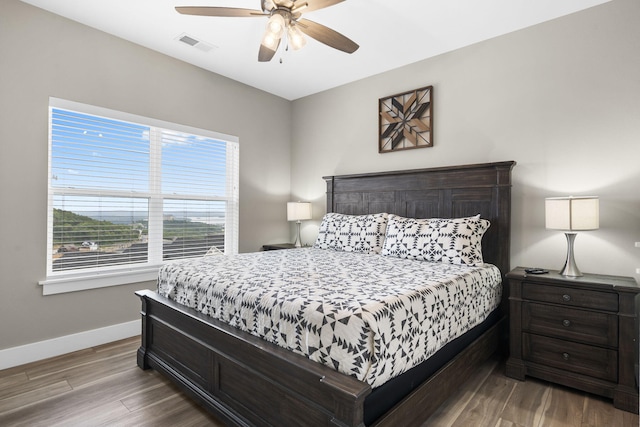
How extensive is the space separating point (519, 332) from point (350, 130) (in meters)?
2.81

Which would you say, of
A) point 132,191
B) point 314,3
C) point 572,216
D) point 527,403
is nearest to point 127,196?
point 132,191

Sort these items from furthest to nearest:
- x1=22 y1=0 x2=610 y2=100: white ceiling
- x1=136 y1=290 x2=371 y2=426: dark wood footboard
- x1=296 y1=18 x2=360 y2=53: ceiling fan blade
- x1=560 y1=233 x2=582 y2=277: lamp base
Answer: x1=22 y1=0 x2=610 y2=100: white ceiling, x1=560 y1=233 x2=582 y2=277: lamp base, x1=296 y1=18 x2=360 y2=53: ceiling fan blade, x1=136 y1=290 x2=371 y2=426: dark wood footboard

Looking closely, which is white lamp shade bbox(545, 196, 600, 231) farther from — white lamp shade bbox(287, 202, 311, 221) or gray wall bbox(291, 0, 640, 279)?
white lamp shade bbox(287, 202, 311, 221)

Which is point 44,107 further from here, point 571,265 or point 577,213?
point 571,265

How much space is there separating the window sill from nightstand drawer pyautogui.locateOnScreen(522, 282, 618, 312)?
3.38 meters

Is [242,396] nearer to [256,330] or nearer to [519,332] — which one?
[256,330]

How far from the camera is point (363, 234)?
11.0 feet

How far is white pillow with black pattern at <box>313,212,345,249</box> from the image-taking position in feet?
11.8

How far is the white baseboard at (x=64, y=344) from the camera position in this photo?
2.57m

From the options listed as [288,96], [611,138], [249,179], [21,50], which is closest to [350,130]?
[288,96]

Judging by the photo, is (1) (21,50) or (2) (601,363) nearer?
(2) (601,363)

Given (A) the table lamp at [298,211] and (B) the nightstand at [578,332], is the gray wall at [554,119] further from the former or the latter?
(A) the table lamp at [298,211]

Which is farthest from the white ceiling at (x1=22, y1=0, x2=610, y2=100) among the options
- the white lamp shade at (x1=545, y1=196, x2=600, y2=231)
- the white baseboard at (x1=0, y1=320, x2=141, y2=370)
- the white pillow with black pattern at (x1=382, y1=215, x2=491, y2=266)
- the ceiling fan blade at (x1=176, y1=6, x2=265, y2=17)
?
the white baseboard at (x1=0, y1=320, x2=141, y2=370)

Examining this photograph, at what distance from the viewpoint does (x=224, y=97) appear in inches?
158
